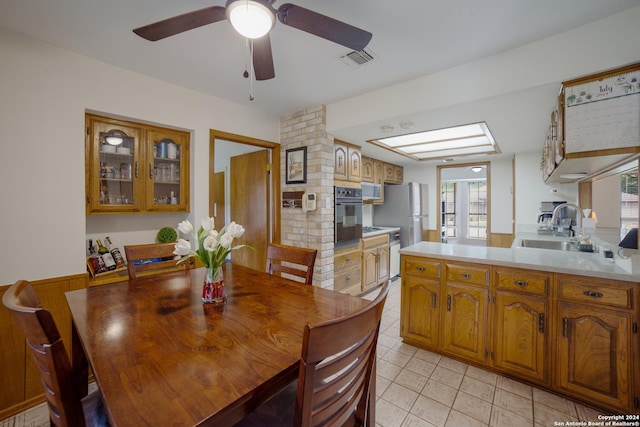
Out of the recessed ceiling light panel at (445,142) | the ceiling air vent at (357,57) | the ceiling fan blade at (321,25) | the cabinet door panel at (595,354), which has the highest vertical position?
the ceiling air vent at (357,57)

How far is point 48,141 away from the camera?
73.7 inches

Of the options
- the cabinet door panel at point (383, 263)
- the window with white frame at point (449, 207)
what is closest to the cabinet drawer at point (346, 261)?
the cabinet door panel at point (383, 263)

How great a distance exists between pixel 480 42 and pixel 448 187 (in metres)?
6.37

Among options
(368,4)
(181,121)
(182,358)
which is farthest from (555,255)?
(181,121)

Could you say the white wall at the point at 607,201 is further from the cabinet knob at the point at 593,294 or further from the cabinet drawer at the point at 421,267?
the cabinet drawer at the point at 421,267

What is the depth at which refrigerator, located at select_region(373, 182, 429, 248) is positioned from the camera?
471 cm

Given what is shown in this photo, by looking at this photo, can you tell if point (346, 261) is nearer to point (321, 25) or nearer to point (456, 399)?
point (456, 399)

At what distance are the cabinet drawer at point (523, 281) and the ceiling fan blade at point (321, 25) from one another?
1868 mm

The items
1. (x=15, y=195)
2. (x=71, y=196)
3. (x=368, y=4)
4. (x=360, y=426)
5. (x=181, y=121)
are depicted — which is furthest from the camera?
(x=181, y=121)

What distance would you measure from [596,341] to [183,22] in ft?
9.67

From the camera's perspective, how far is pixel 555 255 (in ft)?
6.89

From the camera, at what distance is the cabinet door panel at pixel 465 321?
207 centimetres

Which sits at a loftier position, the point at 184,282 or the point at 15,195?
the point at 15,195

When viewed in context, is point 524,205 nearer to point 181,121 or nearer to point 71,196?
point 181,121
